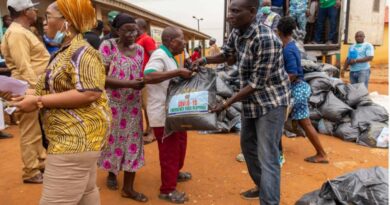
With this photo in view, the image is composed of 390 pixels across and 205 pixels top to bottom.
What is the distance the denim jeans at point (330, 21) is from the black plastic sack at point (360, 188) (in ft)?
→ 22.9

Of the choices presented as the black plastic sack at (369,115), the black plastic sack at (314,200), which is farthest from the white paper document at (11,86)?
the black plastic sack at (369,115)

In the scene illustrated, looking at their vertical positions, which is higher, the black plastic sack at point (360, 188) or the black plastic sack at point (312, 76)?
the black plastic sack at point (312, 76)

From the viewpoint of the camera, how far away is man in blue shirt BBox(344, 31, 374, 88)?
26.5 feet

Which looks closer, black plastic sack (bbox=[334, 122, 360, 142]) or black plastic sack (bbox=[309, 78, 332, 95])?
black plastic sack (bbox=[334, 122, 360, 142])

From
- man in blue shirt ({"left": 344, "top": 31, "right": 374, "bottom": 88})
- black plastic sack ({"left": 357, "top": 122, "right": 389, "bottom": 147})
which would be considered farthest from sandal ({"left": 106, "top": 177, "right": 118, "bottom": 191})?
man in blue shirt ({"left": 344, "top": 31, "right": 374, "bottom": 88})

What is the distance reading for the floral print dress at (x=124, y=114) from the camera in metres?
3.16

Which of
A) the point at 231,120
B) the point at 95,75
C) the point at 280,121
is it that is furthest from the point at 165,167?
the point at 231,120

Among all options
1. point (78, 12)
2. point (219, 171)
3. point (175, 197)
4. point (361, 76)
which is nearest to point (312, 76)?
point (361, 76)

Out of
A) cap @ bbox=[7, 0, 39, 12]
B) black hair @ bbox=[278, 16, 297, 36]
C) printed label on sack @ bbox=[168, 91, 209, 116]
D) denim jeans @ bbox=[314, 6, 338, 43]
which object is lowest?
printed label on sack @ bbox=[168, 91, 209, 116]

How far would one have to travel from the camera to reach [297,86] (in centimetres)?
441

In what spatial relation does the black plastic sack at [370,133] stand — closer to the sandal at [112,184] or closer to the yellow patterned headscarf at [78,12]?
the sandal at [112,184]

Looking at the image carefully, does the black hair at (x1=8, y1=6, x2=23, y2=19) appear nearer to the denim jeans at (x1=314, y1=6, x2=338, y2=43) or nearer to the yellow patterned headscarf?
the yellow patterned headscarf

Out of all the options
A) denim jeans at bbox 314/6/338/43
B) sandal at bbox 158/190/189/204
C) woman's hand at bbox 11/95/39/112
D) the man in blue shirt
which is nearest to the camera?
woman's hand at bbox 11/95/39/112

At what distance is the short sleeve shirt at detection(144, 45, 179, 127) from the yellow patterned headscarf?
1.10 m
